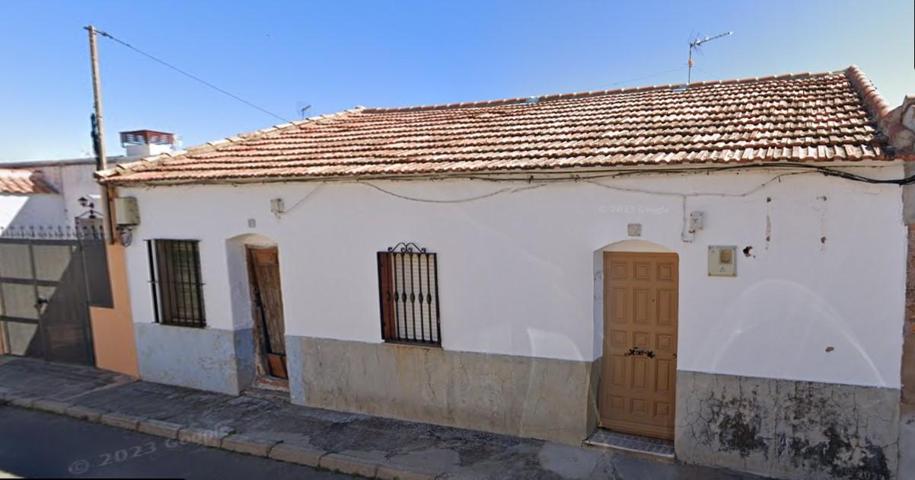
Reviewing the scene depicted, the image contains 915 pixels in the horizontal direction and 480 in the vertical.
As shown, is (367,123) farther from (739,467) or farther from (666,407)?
(739,467)

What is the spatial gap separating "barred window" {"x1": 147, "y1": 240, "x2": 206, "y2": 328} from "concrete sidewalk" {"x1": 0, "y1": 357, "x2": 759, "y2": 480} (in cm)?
119

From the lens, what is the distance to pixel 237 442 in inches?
253

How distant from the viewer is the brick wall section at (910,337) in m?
4.62

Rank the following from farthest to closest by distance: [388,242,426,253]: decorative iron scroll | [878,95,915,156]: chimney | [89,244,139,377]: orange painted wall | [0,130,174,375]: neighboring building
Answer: [0,130,174,375]: neighboring building < [89,244,139,377]: orange painted wall < [388,242,426,253]: decorative iron scroll < [878,95,915,156]: chimney

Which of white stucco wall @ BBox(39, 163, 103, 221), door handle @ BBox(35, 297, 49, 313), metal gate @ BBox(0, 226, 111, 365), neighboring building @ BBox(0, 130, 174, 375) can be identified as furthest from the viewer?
white stucco wall @ BBox(39, 163, 103, 221)

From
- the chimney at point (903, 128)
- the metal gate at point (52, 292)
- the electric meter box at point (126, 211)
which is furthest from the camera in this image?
the metal gate at point (52, 292)

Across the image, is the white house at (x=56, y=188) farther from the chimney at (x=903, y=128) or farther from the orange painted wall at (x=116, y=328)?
the chimney at (x=903, y=128)

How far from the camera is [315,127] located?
32.4ft

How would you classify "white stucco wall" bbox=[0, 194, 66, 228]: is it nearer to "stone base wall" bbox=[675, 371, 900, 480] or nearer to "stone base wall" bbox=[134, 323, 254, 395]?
"stone base wall" bbox=[134, 323, 254, 395]

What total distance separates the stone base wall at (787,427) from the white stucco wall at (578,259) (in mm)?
176

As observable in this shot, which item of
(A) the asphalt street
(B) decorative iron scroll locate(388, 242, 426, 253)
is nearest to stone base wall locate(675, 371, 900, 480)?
(B) decorative iron scroll locate(388, 242, 426, 253)

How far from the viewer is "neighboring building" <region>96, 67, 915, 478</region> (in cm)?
489

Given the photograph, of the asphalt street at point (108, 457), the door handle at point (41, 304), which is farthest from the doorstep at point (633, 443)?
the door handle at point (41, 304)

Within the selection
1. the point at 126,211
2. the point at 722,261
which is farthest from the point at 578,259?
the point at 126,211
